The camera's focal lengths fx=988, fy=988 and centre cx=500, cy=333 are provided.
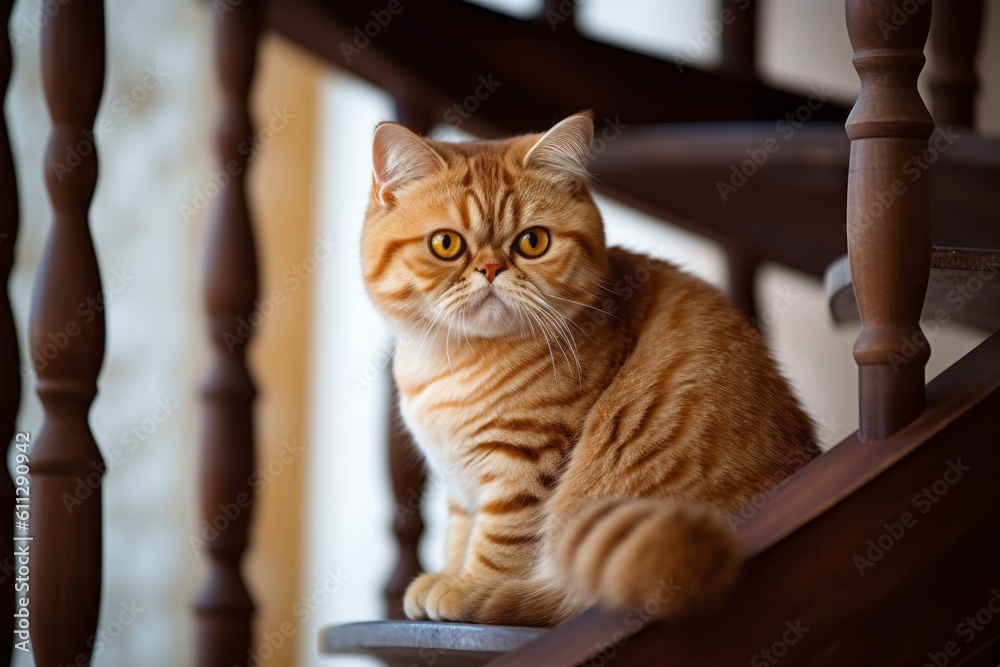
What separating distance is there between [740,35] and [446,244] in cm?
123

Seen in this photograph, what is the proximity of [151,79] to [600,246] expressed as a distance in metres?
2.37

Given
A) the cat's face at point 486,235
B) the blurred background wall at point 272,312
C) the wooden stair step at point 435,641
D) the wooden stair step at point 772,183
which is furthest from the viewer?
the blurred background wall at point 272,312

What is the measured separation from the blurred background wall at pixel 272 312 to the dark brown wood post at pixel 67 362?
5.24 ft

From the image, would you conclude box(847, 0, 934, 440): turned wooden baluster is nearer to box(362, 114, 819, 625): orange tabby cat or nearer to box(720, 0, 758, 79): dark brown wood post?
box(362, 114, 819, 625): orange tabby cat

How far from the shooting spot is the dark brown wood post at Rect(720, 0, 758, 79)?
221cm

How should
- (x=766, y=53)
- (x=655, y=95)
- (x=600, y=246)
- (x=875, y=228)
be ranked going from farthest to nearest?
(x=766, y=53), (x=655, y=95), (x=600, y=246), (x=875, y=228)

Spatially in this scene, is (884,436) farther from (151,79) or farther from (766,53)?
(151,79)

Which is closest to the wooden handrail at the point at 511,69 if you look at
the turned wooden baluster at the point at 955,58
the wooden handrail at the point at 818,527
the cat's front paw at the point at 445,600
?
the turned wooden baluster at the point at 955,58

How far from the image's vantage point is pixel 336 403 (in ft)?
11.2

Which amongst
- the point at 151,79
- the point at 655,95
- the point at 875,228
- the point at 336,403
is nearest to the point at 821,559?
the point at 875,228

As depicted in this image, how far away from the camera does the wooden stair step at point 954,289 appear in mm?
1102

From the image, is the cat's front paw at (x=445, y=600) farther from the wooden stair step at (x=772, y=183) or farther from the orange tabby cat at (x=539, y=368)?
the wooden stair step at (x=772, y=183)

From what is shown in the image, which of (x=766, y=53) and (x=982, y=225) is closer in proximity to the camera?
(x=982, y=225)

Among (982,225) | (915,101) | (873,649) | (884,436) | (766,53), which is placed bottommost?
(873,649)
